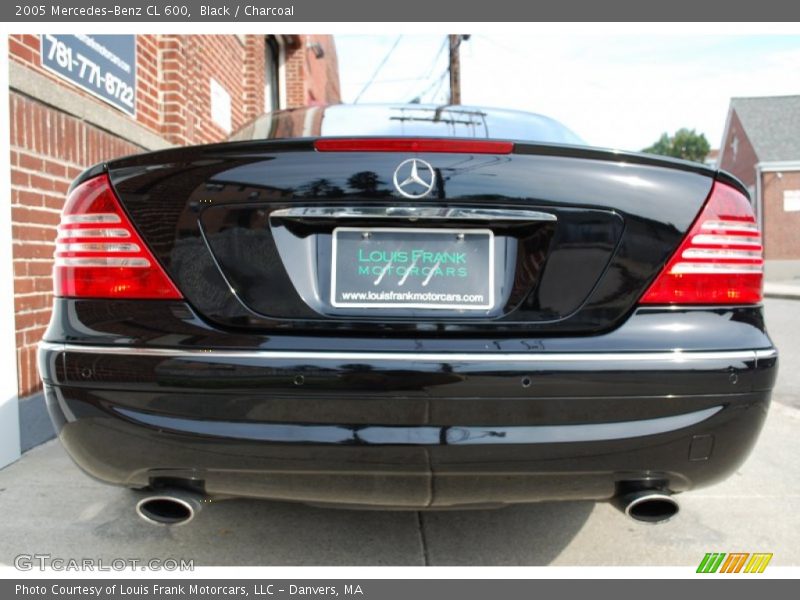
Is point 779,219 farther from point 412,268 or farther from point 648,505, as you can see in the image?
point 412,268

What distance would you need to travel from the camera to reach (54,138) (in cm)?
333

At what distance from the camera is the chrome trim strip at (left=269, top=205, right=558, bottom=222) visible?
158cm

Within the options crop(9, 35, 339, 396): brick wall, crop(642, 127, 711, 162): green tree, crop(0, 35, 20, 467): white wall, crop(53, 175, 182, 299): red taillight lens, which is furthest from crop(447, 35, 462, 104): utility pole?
crop(642, 127, 711, 162): green tree

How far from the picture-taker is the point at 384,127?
2.28 metres

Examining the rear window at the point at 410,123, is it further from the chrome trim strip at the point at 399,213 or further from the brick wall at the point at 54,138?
the brick wall at the point at 54,138

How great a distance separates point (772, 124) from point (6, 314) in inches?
1218

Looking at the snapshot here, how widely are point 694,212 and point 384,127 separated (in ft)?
3.72

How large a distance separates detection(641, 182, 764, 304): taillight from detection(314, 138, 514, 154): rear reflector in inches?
21.7

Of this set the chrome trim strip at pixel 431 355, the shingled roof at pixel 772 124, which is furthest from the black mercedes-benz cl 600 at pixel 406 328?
the shingled roof at pixel 772 124

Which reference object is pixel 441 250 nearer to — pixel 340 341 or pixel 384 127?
pixel 340 341

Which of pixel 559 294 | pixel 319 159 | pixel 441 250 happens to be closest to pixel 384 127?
pixel 319 159

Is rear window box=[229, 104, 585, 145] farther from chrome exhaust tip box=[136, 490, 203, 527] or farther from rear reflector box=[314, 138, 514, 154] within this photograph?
chrome exhaust tip box=[136, 490, 203, 527]

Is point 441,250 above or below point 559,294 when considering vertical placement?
above

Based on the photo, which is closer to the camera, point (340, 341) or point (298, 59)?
point (340, 341)
